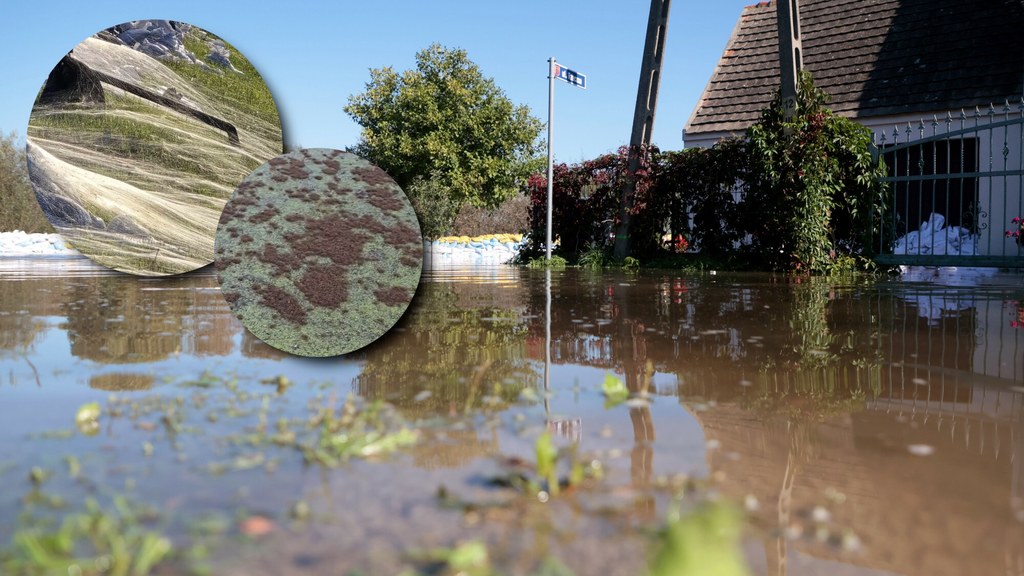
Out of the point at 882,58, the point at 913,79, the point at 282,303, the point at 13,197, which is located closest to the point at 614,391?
the point at 282,303

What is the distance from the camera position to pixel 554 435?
2.15 meters

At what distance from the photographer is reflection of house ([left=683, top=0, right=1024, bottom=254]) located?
38.8 ft

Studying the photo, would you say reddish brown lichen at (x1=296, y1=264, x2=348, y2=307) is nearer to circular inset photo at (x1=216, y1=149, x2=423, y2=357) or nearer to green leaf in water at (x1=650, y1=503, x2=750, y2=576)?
circular inset photo at (x1=216, y1=149, x2=423, y2=357)

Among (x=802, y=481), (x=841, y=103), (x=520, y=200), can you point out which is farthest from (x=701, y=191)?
(x=520, y=200)

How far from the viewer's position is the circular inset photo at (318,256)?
3471 millimetres

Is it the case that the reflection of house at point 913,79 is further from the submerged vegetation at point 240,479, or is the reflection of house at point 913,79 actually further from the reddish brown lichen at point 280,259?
the submerged vegetation at point 240,479

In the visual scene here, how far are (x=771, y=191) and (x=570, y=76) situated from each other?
5.32m

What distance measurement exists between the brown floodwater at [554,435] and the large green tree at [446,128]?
29230 mm

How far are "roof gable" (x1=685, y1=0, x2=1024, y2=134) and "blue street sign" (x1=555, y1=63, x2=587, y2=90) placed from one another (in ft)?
7.66

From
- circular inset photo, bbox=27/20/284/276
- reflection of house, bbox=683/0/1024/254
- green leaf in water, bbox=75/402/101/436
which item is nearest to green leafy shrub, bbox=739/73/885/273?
reflection of house, bbox=683/0/1024/254

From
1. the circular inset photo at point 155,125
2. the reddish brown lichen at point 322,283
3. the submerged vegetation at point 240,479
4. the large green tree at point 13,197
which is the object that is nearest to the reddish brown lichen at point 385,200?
the reddish brown lichen at point 322,283

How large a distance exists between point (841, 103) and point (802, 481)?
1361 centimetres

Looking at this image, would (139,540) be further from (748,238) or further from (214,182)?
(748,238)

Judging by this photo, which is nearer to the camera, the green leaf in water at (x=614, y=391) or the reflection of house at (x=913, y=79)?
the green leaf in water at (x=614, y=391)
